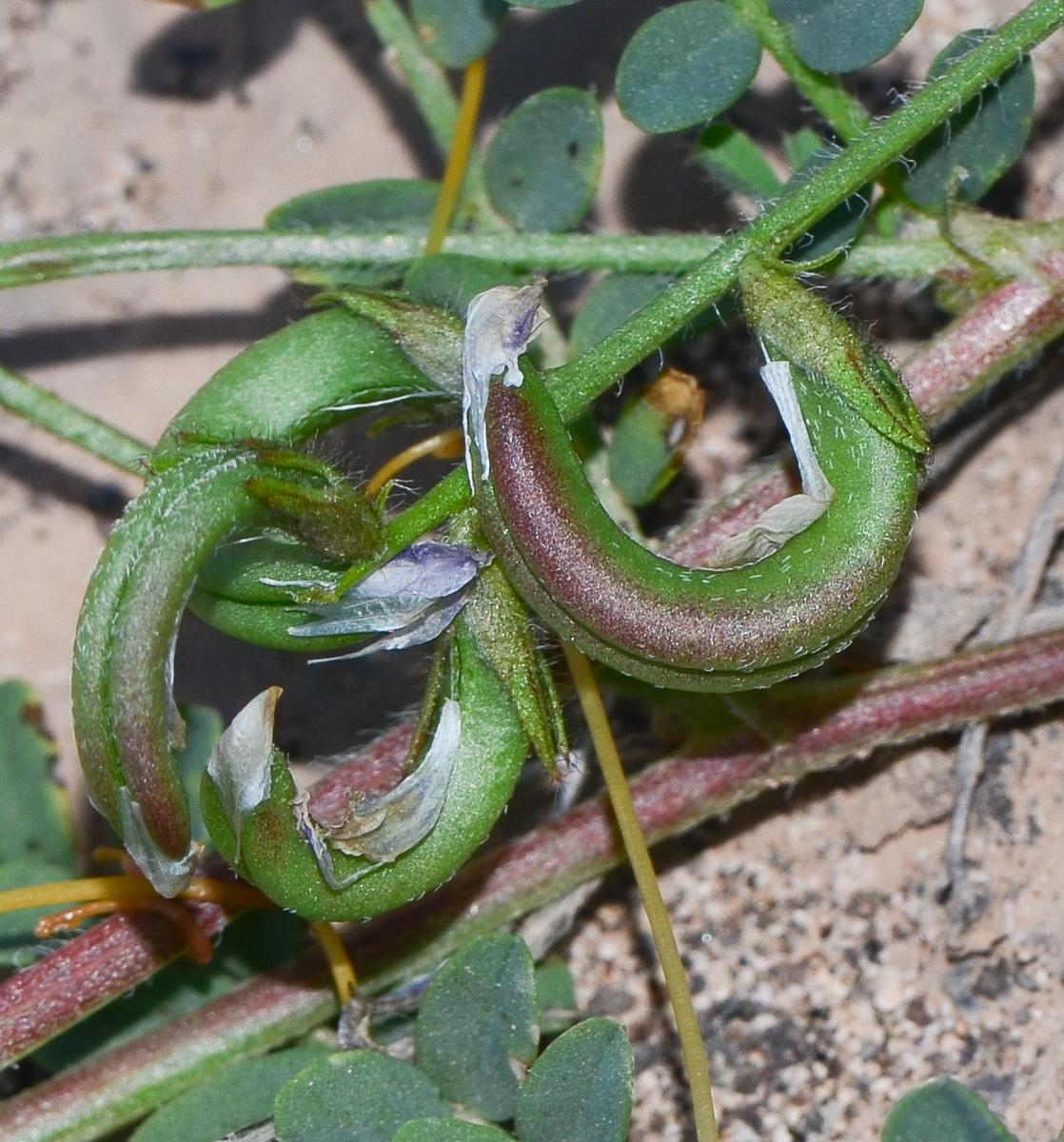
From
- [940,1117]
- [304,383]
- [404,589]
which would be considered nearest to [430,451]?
[304,383]

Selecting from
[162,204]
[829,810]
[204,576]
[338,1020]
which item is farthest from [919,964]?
[162,204]

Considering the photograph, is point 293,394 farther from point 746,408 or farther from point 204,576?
point 746,408

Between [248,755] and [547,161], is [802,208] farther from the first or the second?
[248,755]

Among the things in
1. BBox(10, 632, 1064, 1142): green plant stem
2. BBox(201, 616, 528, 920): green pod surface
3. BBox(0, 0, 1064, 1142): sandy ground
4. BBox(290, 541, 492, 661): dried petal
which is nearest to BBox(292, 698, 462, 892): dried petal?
BBox(201, 616, 528, 920): green pod surface

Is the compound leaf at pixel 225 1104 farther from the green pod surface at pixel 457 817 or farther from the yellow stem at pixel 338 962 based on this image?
the green pod surface at pixel 457 817

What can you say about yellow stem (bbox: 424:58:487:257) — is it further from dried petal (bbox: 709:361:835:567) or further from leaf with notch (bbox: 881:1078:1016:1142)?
leaf with notch (bbox: 881:1078:1016:1142)
